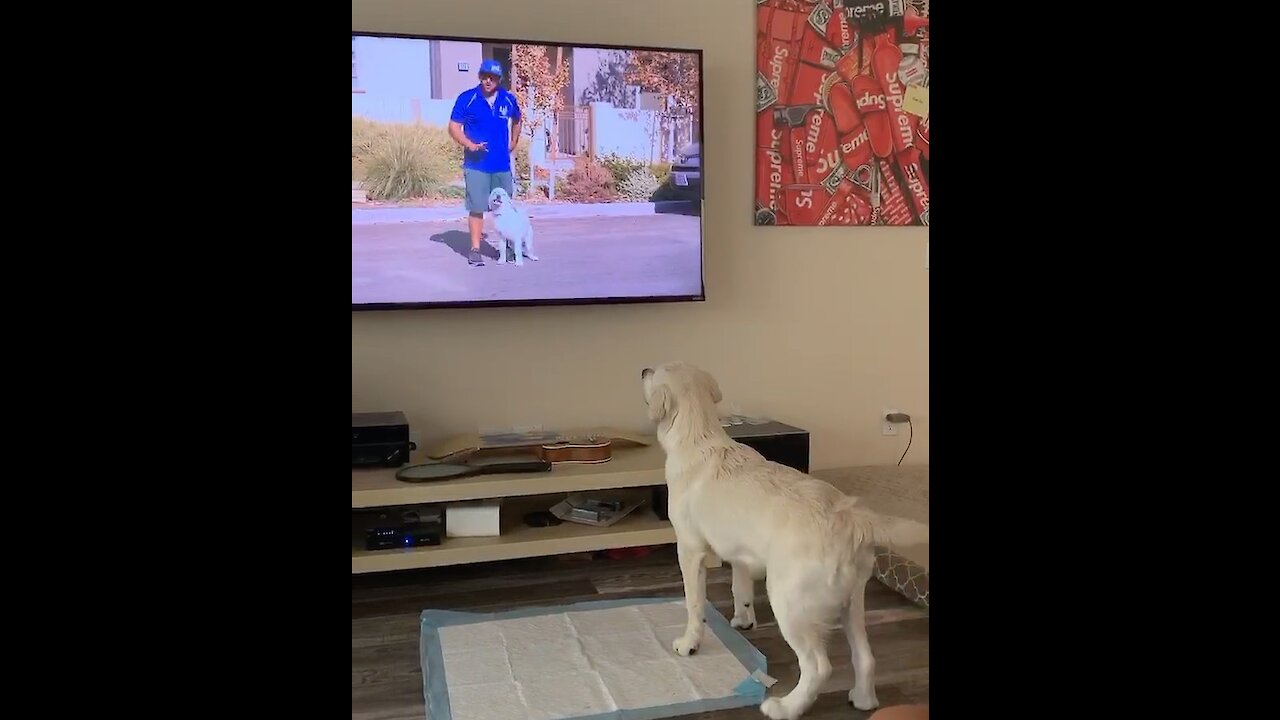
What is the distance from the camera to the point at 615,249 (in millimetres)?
3410

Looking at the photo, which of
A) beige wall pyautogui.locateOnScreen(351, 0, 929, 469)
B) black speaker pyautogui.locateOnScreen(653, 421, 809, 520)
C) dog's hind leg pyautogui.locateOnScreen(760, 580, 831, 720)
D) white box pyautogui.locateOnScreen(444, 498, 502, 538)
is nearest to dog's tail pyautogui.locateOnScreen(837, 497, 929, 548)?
dog's hind leg pyautogui.locateOnScreen(760, 580, 831, 720)

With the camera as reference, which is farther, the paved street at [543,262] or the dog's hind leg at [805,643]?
the paved street at [543,262]

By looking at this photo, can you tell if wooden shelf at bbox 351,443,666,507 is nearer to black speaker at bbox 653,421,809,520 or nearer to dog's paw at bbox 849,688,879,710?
black speaker at bbox 653,421,809,520

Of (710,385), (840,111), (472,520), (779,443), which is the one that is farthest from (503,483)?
(840,111)

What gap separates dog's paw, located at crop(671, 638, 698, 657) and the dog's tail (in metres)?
0.62

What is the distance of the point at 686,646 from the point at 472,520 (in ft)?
2.93

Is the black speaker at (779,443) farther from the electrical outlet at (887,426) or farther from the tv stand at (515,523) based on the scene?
the electrical outlet at (887,426)

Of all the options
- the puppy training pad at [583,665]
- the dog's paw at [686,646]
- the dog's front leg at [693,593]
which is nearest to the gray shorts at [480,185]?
the puppy training pad at [583,665]

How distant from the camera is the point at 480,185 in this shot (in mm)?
3232

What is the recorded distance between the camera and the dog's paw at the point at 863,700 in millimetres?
2109

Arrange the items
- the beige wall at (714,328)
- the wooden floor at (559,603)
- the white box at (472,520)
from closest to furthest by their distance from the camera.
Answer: the wooden floor at (559,603) < the white box at (472,520) < the beige wall at (714,328)
